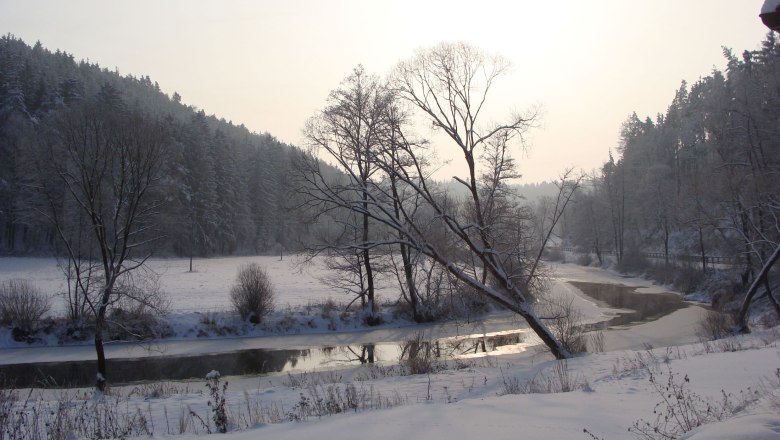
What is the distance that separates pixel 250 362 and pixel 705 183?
33125 millimetres

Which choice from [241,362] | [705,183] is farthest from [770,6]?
[705,183]

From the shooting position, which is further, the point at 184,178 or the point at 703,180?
the point at 184,178

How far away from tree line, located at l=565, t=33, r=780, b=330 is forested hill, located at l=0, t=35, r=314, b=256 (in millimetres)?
29116

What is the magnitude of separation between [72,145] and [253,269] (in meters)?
13.5

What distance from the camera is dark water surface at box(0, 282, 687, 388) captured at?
61.1ft

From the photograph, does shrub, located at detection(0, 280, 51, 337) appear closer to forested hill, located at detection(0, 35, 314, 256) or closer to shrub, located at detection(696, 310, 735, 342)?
forested hill, located at detection(0, 35, 314, 256)

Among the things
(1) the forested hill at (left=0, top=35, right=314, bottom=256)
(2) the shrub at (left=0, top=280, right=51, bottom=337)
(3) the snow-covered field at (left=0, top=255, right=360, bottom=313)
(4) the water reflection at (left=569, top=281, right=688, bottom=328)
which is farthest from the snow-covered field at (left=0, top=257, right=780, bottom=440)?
(1) the forested hill at (left=0, top=35, right=314, bottom=256)

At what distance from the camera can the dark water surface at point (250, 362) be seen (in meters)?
18.6

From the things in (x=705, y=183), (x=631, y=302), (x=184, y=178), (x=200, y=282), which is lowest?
(x=631, y=302)

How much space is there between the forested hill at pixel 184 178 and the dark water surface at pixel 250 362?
17.7 metres

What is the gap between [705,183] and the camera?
35.9 m

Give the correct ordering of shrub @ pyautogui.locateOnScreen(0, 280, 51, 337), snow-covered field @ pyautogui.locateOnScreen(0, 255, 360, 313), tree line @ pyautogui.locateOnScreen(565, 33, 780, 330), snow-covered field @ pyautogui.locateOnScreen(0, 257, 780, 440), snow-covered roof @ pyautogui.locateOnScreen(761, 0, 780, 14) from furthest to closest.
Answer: snow-covered field @ pyautogui.locateOnScreen(0, 255, 360, 313)
tree line @ pyautogui.locateOnScreen(565, 33, 780, 330)
shrub @ pyautogui.locateOnScreen(0, 280, 51, 337)
snow-covered field @ pyautogui.locateOnScreen(0, 257, 780, 440)
snow-covered roof @ pyautogui.locateOnScreen(761, 0, 780, 14)

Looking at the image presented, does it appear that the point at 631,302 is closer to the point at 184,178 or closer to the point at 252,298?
the point at 252,298

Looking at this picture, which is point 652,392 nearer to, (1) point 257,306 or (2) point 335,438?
(2) point 335,438
